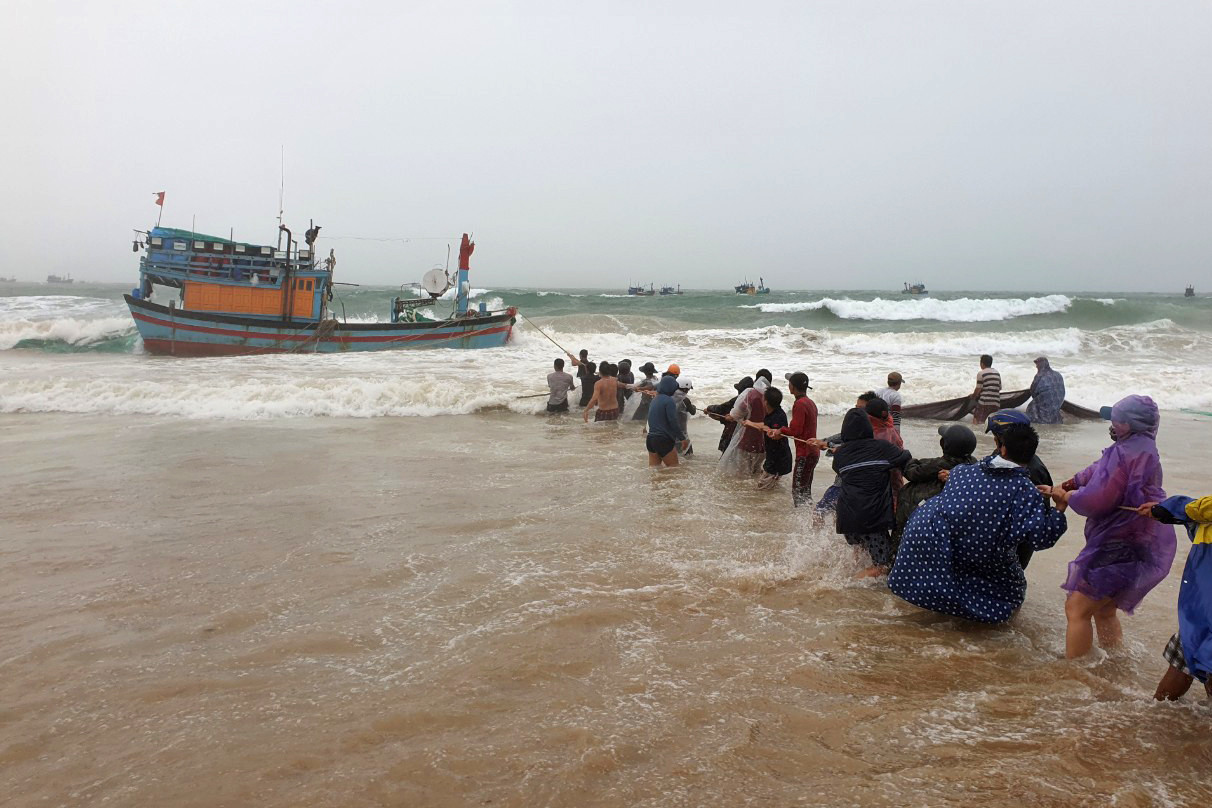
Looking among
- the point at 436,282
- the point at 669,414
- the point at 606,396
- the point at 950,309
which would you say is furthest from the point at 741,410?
the point at 950,309

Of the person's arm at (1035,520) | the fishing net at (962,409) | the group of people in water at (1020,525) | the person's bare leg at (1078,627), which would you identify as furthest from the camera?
the fishing net at (962,409)

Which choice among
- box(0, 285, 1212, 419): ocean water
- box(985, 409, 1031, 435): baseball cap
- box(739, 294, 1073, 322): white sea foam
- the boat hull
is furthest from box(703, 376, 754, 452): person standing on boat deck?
box(739, 294, 1073, 322): white sea foam

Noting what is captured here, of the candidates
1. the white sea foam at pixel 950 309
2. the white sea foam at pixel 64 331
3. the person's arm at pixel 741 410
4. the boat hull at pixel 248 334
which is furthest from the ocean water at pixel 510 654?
the white sea foam at pixel 950 309

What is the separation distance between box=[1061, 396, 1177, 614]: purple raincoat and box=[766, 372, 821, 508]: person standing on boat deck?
2727 millimetres

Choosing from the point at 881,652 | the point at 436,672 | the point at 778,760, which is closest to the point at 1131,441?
the point at 881,652

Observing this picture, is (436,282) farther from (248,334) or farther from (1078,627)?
(1078,627)

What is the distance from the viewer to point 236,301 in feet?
72.6

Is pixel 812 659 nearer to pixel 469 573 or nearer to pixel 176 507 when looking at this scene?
pixel 469 573

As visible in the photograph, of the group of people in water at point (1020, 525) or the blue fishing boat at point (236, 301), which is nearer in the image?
the group of people in water at point (1020, 525)

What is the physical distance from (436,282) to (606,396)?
565 inches

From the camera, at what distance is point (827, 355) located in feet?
79.0

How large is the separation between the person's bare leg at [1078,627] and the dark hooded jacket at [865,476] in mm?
1178

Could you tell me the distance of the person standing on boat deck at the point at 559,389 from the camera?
12.4 metres

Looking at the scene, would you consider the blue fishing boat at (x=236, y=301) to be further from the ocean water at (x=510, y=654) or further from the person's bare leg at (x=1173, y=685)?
the person's bare leg at (x=1173, y=685)
